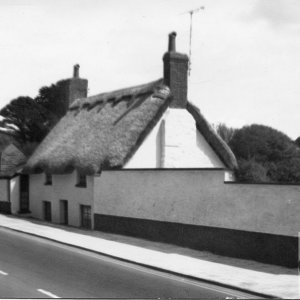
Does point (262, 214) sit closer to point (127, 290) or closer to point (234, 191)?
point (234, 191)

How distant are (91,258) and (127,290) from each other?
4.62m

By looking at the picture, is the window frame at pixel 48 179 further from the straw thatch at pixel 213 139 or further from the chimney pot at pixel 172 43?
the chimney pot at pixel 172 43

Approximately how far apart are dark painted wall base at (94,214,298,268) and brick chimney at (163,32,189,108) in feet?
22.6

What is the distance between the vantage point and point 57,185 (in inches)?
1120

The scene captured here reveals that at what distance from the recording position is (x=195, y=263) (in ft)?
47.4

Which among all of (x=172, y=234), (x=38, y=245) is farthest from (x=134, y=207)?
(x=38, y=245)

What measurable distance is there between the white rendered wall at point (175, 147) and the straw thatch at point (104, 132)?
521mm

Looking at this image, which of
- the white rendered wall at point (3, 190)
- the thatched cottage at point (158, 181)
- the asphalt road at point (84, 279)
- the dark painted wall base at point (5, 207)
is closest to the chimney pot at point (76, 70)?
the thatched cottage at point (158, 181)

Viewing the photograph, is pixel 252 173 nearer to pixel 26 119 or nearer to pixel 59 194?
pixel 59 194

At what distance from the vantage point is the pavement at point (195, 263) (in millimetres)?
11420

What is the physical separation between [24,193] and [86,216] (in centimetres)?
913

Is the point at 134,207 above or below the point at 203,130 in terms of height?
below

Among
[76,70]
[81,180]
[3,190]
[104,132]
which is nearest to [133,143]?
[104,132]

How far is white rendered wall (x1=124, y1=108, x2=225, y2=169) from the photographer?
23.6 m
